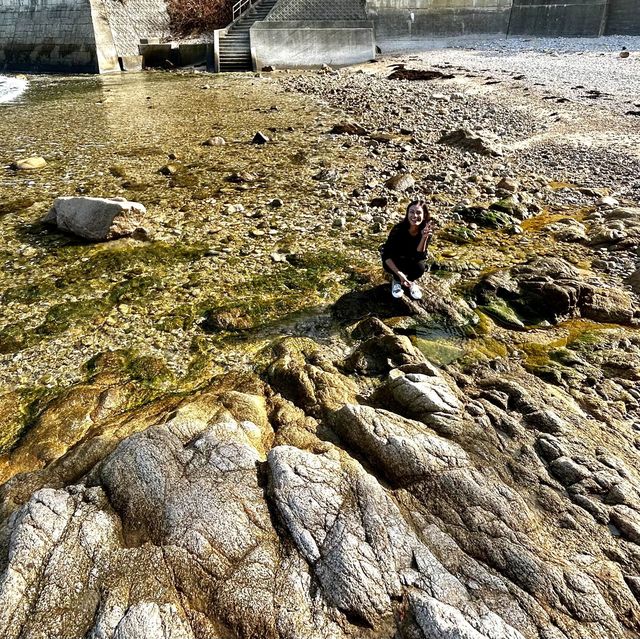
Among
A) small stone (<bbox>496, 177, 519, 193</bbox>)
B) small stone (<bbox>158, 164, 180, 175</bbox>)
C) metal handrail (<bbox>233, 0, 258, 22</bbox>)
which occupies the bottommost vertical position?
small stone (<bbox>496, 177, 519, 193</bbox>)

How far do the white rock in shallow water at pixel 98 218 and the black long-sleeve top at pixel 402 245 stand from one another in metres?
5.78

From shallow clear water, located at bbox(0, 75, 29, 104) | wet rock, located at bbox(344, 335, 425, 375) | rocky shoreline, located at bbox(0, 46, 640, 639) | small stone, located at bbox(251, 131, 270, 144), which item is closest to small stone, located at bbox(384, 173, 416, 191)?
rocky shoreline, located at bbox(0, 46, 640, 639)

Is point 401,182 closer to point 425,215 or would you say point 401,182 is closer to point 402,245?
point 402,245

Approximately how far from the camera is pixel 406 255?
7.63 m

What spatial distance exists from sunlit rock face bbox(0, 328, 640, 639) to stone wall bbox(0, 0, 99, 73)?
4252 centimetres

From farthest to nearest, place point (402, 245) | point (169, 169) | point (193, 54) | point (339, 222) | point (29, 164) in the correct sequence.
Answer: point (193, 54) → point (29, 164) → point (169, 169) → point (339, 222) → point (402, 245)

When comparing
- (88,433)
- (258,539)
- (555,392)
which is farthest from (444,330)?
(88,433)

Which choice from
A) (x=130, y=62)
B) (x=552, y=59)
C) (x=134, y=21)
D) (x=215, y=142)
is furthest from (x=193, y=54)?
(x=215, y=142)

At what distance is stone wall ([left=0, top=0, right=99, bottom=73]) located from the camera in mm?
37406

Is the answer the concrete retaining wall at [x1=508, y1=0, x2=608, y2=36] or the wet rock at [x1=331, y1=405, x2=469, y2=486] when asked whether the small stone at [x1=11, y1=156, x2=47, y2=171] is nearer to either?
the wet rock at [x1=331, y1=405, x2=469, y2=486]

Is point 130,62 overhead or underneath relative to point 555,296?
overhead

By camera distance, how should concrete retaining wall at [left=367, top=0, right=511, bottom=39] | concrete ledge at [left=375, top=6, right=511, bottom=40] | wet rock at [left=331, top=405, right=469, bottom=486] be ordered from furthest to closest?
concrete ledge at [left=375, top=6, right=511, bottom=40] → concrete retaining wall at [left=367, top=0, right=511, bottom=39] → wet rock at [left=331, top=405, right=469, bottom=486]

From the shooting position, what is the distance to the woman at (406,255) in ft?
24.2

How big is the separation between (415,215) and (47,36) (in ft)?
145
